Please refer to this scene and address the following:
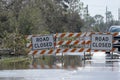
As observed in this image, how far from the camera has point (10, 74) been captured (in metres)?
16.3

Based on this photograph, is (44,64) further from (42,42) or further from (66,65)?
(42,42)

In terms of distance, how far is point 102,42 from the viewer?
2416cm

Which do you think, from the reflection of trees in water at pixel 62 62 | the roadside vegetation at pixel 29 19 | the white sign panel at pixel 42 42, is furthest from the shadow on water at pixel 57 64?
the roadside vegetation at pixel 29 19

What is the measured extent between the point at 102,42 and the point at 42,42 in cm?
324

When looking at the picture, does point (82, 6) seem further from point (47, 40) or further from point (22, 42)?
point (47, 40)

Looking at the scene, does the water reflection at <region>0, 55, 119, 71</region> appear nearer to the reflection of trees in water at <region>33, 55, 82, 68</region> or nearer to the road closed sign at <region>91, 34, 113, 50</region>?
the reflection of trees in water at <region>33, 55, 82, 68</region>

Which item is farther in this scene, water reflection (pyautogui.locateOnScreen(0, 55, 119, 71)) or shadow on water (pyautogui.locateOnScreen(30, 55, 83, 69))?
shadow on water (pyautogui.locateOnScreen(30, 55, 83, 69))

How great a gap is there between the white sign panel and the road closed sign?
2274 millimetres

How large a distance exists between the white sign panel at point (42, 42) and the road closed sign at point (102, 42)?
2.27 m

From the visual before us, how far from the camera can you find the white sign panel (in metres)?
24.0

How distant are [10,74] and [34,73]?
2.91 feet

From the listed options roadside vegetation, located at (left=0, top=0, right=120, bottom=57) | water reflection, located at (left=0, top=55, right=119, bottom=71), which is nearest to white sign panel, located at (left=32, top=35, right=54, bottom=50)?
water reflection, located at (left=0, top=55, right=119, bottom=71)

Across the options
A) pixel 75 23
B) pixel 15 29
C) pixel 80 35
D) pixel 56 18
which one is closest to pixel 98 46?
pixel 80 35

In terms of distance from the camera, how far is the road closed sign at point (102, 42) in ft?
79.0
